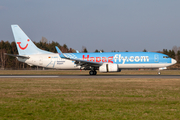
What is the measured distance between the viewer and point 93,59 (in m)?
36.2

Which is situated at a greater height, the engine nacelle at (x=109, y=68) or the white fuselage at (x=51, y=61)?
the white fuselage at (x=51, y=61)

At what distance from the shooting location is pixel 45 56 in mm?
38531

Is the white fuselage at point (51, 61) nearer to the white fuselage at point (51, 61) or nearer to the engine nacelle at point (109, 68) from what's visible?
the white fuselage at point (51, 61)

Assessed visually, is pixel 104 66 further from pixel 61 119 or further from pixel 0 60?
pixel 0 60

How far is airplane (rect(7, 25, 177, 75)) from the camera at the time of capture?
34.5m

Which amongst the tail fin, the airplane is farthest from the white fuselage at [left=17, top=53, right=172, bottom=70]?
the tail fin

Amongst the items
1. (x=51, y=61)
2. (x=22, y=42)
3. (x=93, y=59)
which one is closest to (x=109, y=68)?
(x=93, y=59)

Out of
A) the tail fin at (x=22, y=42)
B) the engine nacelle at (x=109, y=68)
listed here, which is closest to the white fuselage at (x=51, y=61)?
the tail fin at (x=22, y=42)

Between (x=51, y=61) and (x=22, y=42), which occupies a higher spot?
(x=22, y=42)

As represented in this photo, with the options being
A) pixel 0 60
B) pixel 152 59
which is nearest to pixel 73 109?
pixel 152 59

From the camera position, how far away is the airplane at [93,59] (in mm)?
34469

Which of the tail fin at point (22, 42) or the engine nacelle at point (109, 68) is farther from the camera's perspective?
the tail fin at point (22, 42)

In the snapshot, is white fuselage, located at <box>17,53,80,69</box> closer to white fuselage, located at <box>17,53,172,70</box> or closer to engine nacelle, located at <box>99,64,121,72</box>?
white fuselage, located at <box>17,53,172,70</box>

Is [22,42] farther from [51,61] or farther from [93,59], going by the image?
[93,59]
